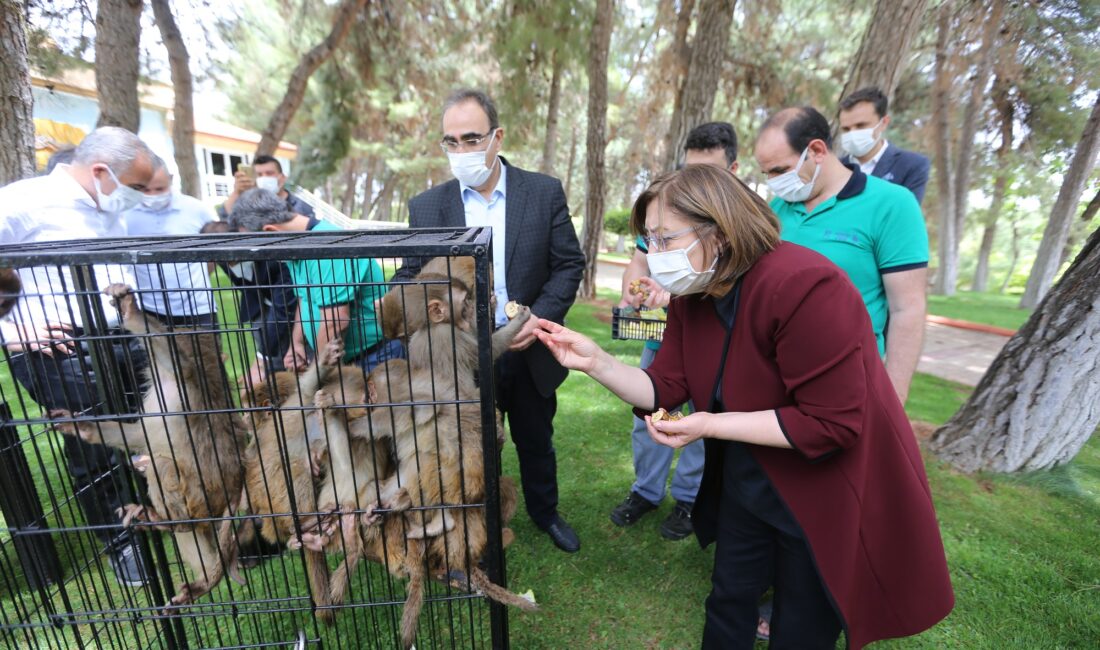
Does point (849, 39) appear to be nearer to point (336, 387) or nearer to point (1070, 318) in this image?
point (1070, 318)

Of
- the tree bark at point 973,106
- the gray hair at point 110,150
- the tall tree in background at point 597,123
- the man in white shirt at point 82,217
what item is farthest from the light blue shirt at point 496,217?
the tall tree in background at point 597,123

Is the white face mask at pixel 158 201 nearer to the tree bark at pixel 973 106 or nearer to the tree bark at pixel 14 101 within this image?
the tree bark at pixel 14 101

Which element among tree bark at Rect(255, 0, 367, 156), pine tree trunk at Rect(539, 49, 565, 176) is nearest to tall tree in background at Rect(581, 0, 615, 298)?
pine tree trunk at Rect(539, 49, 565, 176)

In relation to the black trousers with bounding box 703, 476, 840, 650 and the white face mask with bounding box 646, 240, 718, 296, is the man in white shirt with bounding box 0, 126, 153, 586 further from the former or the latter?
the black trousers with bounding box 703, 476, 840, 650

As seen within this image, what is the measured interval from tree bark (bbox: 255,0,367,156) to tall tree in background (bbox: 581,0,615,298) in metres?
4.46

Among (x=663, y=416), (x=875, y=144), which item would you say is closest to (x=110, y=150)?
(x=663, y=416)

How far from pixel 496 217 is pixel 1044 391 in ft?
14.5

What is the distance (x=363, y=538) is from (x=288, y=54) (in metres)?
15.9

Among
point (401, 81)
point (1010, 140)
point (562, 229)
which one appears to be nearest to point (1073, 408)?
point (562, 229)

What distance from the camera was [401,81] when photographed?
1247cm

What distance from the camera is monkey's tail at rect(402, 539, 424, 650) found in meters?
2.06

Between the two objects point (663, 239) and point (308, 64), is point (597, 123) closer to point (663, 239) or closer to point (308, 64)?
point (308, 64)

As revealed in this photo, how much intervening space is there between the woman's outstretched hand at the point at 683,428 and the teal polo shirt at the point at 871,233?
1.15 metres

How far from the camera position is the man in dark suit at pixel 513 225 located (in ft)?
9.98
